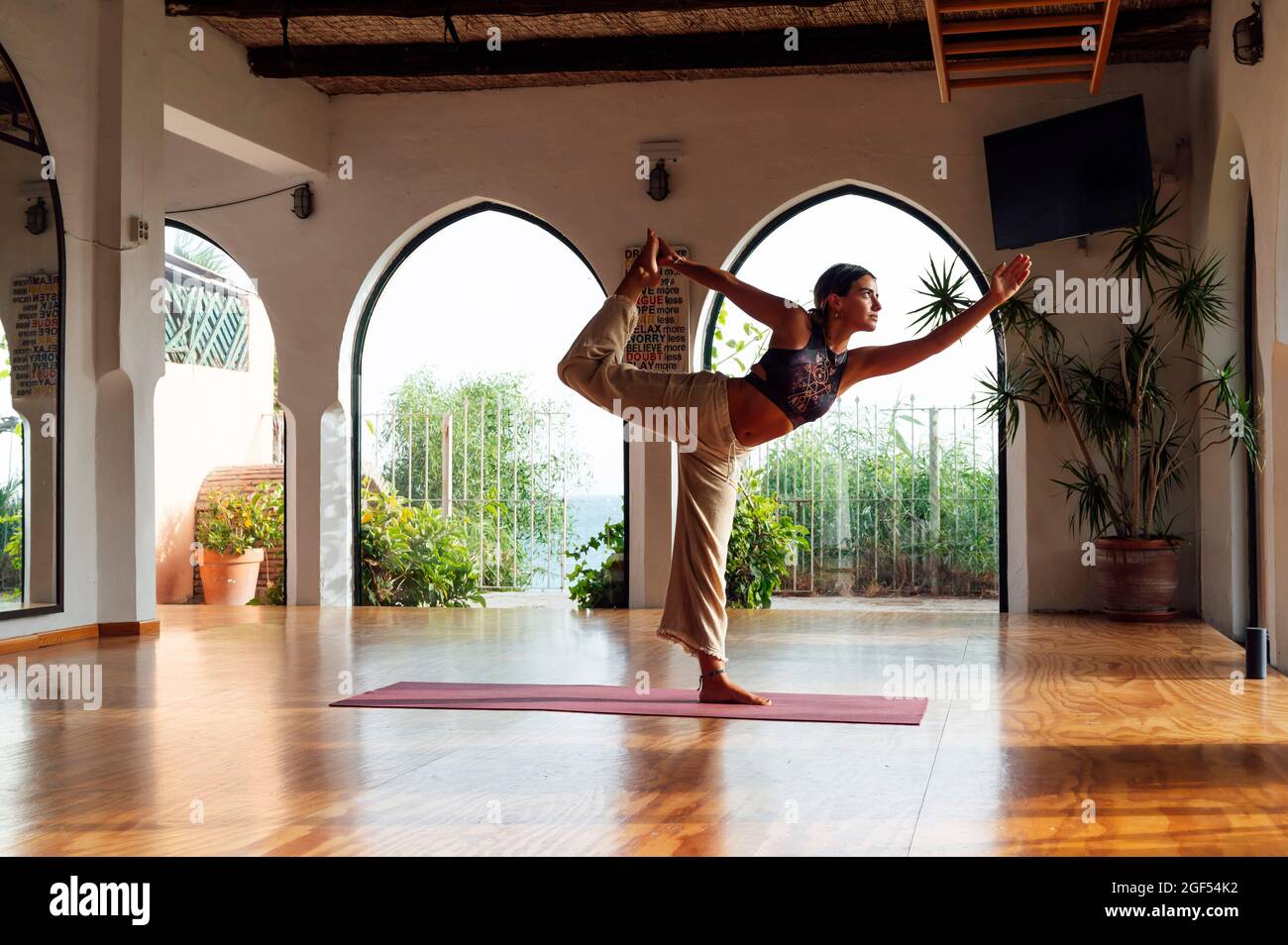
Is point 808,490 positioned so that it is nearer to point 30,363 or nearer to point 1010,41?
point 1010,41

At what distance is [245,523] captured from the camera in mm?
10023

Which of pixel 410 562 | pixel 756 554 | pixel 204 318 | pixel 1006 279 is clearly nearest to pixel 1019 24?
pixel 1006 279

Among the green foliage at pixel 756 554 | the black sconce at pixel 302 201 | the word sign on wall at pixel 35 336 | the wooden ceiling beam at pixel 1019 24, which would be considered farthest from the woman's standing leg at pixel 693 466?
the black sconce at pixel 302 201

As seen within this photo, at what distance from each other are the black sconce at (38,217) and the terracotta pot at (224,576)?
14.0ft

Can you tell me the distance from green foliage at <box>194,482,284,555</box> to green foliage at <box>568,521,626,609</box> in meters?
3.24

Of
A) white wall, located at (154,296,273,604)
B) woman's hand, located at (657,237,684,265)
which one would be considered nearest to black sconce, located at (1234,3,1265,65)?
woman's hand, located at (657,237,684,265)

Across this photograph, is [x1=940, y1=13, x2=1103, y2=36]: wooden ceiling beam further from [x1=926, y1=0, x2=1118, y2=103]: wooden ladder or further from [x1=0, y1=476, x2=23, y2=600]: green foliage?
[x1=0, y1=476, x2=23, y2=600]: green foliage

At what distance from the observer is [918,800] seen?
2.84 m

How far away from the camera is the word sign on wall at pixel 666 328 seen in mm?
7727

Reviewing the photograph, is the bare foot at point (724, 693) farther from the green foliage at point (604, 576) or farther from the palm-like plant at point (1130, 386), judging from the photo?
the green foliage at point (604, 576)

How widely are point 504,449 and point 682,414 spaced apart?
5.30 meters

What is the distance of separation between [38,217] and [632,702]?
13.0ft

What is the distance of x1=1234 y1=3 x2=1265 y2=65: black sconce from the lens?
16.8ft
